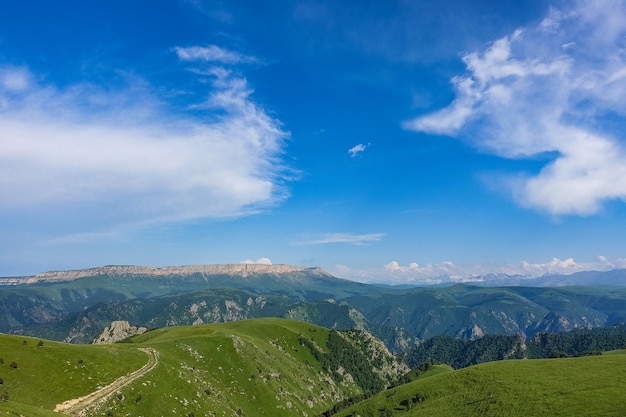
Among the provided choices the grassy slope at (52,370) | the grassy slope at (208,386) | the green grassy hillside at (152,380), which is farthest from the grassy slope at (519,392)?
the grassy slope at (52,370)

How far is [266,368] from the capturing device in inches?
7790

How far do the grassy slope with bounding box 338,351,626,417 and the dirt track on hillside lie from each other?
8561cm

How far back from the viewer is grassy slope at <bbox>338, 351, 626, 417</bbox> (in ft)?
329

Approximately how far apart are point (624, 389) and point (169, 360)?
147m

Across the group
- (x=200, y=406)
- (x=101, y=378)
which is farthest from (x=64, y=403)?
(x=200, y=406)

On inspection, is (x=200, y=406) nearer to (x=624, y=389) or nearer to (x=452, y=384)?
(x=452, y=384)

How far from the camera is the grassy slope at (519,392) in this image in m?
100

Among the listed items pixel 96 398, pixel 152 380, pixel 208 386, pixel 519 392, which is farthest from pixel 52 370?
pixel 519 392

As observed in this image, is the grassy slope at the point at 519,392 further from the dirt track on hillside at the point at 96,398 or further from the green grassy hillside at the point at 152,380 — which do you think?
the dirt track on hillside at the point at 96,398

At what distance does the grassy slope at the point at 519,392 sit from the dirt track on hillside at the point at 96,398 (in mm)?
85609

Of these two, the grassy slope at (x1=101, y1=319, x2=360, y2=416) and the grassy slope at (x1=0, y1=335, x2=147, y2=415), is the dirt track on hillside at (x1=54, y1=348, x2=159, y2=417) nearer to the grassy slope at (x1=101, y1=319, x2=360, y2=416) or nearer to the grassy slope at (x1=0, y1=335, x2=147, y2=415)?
the grassy slope at (x1=0, y1=335, x2=147, y2=415)

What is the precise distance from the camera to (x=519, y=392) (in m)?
117

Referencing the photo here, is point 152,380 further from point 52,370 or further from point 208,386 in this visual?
point 208,386

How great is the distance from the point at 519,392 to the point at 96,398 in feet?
402
